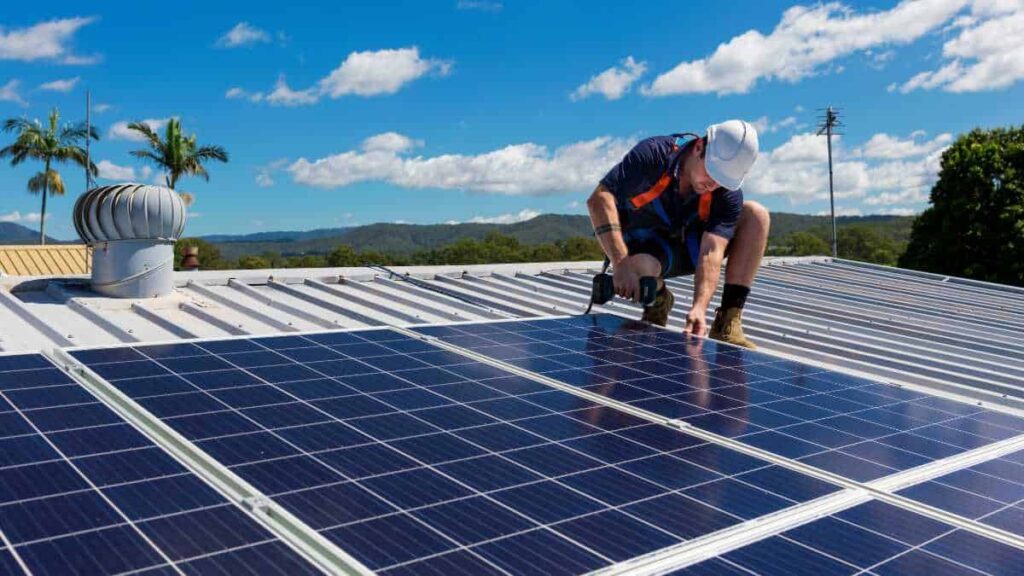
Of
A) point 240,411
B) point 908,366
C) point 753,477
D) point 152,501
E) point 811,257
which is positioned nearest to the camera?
point 152,501

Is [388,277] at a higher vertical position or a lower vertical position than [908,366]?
higher

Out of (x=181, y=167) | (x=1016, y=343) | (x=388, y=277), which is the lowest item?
(x=1016, y=343)

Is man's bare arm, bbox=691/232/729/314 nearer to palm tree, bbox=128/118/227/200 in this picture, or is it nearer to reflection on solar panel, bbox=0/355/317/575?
reflection on solar panel, bbox=0/355/317/575

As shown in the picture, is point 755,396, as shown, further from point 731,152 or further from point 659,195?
point 659,195

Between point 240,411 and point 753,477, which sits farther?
point 240,411

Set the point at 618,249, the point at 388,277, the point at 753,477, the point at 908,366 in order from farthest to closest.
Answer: the point at 388,277 < the point at 908,366 < the point at 618,249 < the point at 753,477

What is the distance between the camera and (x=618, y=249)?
8695 millimetres

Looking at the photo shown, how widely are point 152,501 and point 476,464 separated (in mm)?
1614

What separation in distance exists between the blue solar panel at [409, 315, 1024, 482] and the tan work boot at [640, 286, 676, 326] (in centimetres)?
123

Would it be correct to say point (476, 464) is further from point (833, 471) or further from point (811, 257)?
point (811, 257)

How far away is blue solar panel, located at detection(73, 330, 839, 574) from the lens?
146 inches

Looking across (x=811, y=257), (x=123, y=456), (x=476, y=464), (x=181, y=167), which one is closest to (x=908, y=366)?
(x=476, y=464)

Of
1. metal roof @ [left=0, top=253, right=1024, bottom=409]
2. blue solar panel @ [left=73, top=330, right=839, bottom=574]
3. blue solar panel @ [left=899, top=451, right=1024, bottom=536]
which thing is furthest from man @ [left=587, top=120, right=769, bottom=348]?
blue solar panel @ [left=899, top=451, right=1024, bottom=536]

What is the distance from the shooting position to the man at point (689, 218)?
8.42 meters
